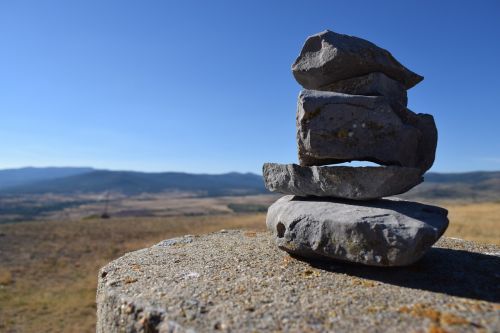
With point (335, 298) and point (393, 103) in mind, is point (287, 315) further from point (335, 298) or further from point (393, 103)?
point (393, 103)

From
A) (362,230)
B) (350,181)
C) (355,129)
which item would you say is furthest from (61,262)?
(362,230)

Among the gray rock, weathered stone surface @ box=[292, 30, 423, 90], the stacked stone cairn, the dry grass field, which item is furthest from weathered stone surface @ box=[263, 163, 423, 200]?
the dry grass field

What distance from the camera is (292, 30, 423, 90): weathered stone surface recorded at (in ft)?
27.2

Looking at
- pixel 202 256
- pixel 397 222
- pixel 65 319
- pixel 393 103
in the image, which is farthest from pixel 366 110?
pixel 65 319

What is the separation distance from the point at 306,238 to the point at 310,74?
378 centimetres

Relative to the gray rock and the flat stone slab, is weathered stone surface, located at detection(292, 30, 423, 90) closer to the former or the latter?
the gray rock

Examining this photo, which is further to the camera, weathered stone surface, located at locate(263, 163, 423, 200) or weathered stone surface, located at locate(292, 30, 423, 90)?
weathered stone surface, located at locate(292, 30, 423, 90)

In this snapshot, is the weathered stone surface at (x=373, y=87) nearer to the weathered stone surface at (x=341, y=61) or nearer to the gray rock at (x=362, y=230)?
the weathered stone surface at (x=341, y=61)

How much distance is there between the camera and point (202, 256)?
366 inches

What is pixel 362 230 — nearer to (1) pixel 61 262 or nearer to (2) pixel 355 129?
(2) pixel 355 129

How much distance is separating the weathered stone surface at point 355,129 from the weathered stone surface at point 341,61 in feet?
2.96

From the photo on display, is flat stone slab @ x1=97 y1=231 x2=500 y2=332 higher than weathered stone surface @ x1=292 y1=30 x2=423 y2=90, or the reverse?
weathered stone surface @ x1=292 y1=30 x2=423 y2=90

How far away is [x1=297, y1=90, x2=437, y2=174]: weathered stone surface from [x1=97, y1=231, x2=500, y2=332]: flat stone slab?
227cm

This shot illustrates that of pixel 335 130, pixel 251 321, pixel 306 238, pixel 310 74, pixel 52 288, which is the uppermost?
pixel 310 74
